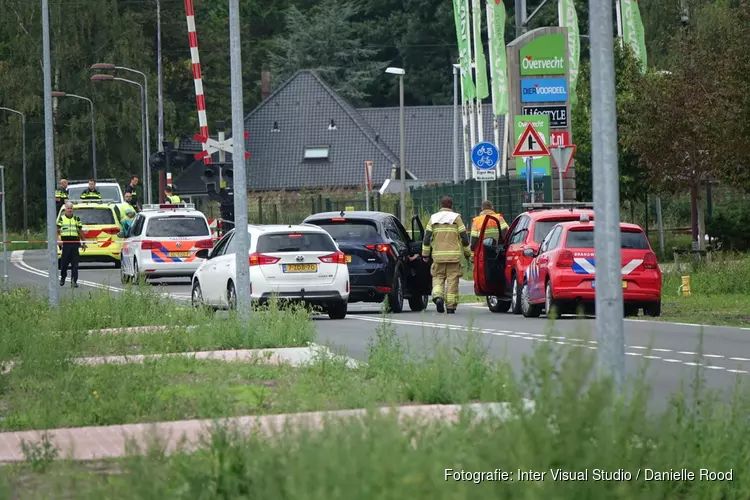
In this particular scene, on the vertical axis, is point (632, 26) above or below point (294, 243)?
above

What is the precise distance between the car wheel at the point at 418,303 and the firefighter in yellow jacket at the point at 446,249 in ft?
5.74

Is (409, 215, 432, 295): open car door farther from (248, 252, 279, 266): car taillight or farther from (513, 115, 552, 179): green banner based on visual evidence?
(513, 115, 552, 179): green banner

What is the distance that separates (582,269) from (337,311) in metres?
4.28

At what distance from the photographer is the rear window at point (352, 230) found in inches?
1068

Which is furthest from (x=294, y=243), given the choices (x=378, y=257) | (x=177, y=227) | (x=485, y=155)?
(x=177, y=227)

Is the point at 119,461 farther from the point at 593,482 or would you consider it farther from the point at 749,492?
the point at 749,492

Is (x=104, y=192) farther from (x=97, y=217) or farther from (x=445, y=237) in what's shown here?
(x=445, y=237)

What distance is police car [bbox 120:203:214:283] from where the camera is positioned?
38406mm

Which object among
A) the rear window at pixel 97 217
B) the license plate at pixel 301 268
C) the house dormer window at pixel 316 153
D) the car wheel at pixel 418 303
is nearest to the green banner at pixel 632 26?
the rear window at pixel 97 217

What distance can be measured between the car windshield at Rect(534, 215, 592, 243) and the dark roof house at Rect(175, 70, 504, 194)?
64.9 metres

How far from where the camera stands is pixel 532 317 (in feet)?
85.2

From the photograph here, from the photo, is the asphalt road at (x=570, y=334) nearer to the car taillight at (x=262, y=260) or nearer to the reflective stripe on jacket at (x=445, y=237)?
the reflective stripe on jacket at (x=445, y=237)

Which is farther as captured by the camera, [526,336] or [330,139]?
[330,139]

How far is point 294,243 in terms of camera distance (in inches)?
988
